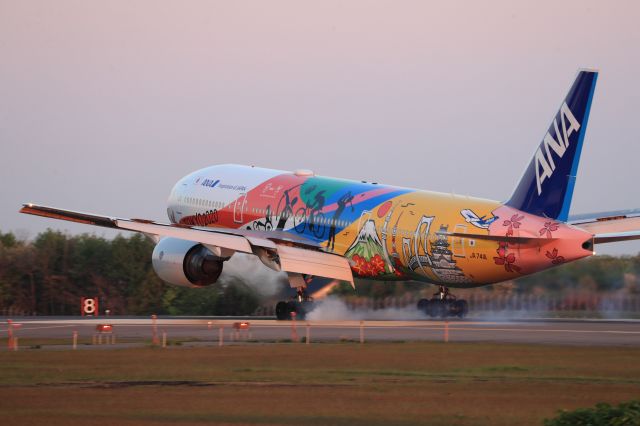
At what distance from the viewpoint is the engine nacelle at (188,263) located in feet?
154

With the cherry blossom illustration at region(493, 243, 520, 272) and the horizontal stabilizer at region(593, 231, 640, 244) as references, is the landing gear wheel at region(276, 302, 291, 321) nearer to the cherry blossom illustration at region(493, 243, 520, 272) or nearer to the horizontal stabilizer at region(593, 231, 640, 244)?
the cherry blossom illustration at region(493, 243, 520, 272)

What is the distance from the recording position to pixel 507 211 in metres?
39.4

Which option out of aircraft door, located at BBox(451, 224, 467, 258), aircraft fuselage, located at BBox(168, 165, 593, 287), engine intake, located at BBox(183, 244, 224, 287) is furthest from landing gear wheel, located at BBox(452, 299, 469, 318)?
engine intake, located at BBox(183, 244, 224, 287)

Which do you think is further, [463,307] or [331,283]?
[331,283]

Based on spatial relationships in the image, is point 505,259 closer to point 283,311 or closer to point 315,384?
point 283,311

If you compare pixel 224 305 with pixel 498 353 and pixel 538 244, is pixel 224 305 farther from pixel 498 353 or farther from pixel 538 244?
pixel 498 353

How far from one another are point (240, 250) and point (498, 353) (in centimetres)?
1593

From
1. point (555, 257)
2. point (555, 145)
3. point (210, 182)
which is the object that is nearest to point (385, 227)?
point (555, 257)

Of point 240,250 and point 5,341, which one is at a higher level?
point 240,250

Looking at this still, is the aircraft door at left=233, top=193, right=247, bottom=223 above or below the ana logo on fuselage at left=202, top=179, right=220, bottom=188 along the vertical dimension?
below

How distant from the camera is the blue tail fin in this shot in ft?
125

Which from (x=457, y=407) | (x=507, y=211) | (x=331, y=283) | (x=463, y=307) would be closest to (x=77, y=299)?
(x=331, y=283)

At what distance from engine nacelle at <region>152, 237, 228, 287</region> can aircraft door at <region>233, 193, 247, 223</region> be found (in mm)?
2854

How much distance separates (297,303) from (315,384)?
21793mm
